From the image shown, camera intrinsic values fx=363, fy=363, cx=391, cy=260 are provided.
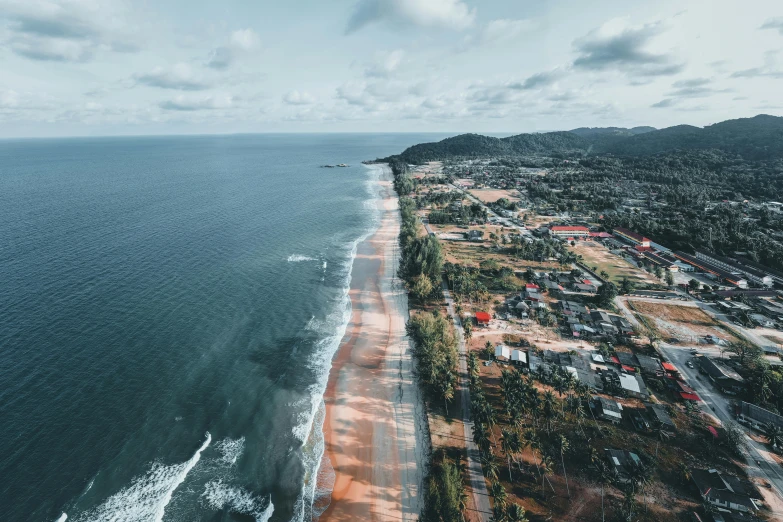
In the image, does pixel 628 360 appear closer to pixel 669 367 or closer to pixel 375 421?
pixel 669 367

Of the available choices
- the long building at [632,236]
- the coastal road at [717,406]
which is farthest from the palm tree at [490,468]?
the long building at [632,236]

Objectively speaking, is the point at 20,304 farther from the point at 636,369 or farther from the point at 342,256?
the point at 636,369

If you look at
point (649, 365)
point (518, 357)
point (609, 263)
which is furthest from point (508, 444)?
point (609, 263)

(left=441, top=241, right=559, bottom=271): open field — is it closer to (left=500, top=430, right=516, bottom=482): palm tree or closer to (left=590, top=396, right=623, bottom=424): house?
(left=590, top=396, right=623, bottom=424): house

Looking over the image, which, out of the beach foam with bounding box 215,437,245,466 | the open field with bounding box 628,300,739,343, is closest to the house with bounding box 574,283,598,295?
the open field with bounding box 628,300,739,343

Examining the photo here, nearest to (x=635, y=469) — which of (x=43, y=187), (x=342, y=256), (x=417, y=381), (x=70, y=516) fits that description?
(x=417, y=381)

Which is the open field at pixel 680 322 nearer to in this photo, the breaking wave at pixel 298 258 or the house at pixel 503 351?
the house at pixel 503 351
